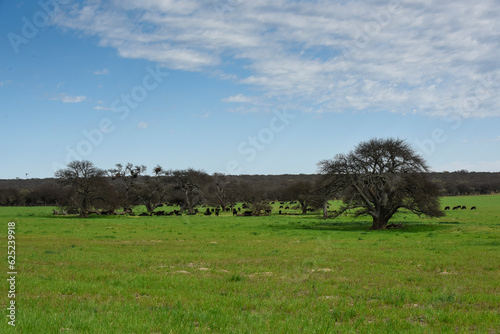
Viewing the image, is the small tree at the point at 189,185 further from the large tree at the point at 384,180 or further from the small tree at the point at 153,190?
the large tree at the point at 384,180

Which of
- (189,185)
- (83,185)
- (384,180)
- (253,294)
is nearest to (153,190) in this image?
(189,185)

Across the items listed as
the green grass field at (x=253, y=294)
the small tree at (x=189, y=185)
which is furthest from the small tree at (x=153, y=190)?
the green grass field at (x=253, y=294)

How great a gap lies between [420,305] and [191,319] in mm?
5743

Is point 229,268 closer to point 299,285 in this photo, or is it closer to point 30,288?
point 299,285

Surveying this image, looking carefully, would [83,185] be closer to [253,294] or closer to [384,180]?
[384,180]

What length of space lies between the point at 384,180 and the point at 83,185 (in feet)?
163

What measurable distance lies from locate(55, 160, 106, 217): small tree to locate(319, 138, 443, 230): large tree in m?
43.0

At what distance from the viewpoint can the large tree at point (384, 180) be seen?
4266 centimetres

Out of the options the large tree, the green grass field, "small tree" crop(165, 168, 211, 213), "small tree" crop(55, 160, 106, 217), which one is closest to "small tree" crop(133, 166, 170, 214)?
"small tree" crop(165, 168, 211, 213)

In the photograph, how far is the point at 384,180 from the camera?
42938 millimetres

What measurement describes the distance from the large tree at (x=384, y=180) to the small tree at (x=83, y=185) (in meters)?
43.0

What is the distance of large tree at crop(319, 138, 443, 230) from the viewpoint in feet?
140

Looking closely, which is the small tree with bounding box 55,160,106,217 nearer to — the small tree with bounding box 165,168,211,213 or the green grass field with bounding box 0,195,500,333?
the small tree with bounding box 165,168,211,213

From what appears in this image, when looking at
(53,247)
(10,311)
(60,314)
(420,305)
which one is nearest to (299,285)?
(420,305)
